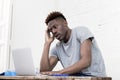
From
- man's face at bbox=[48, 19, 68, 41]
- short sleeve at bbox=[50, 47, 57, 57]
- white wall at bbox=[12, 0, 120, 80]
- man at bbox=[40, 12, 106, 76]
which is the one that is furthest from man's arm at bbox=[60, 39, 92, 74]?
white wall at bbox=[12, 0, 120, 80]

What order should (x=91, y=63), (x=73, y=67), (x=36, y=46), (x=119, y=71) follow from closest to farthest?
(x=73, y=67) → (x=91, y=63) → (x=119, y=71) → (x=36, y=46)

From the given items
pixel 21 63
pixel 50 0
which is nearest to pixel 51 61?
pixel 21 63

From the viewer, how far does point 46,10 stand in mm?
3865

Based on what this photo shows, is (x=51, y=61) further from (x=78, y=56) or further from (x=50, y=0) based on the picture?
(x=50, y=0)

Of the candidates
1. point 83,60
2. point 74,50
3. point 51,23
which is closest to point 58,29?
point 51,23

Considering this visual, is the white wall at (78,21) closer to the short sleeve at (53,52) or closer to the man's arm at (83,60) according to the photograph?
the short sleeve at (53,52)

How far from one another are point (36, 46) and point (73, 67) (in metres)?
2.08

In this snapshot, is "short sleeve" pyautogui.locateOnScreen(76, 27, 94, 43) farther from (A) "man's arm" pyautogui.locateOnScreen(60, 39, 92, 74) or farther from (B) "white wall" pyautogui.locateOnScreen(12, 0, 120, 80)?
(B) "white wall" pyautogui.locateOnScreen(12, 0, 120, 80)

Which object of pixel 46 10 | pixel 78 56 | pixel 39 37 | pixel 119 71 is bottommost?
pixel 119 71

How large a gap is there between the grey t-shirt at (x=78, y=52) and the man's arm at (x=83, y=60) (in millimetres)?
56

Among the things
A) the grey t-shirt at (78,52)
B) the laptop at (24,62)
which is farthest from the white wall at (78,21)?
the laptop at (24,62)

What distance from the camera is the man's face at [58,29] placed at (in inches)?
78.4

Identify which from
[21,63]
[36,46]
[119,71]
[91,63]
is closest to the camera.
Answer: [21,63]

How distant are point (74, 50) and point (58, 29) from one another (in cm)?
21
